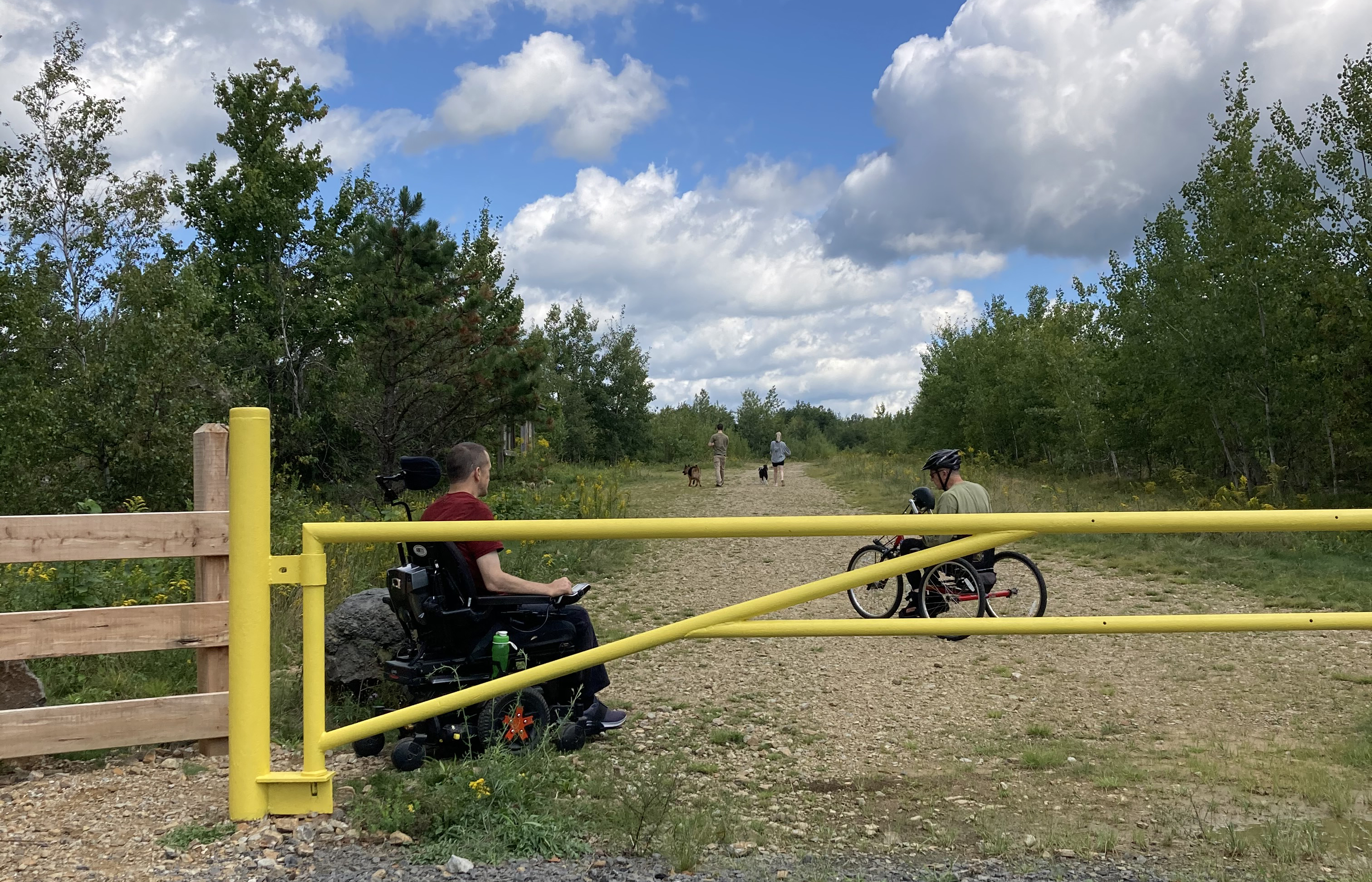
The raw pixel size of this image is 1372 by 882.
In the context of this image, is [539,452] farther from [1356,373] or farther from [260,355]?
[1356,373]

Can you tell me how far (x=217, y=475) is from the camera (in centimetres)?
477

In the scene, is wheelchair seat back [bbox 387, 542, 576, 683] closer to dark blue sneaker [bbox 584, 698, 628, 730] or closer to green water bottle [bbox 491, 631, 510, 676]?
green water bottle [bbox 491, 631, 510, 676]

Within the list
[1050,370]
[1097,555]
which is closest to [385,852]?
[1097,555]

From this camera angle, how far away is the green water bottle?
14.7 ft

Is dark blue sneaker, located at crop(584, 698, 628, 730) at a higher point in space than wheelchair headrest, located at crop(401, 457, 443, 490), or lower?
lower

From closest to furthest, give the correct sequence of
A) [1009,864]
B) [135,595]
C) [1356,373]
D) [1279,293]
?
[1009,864] < [135,595] < [1356,373] < [1279,293]

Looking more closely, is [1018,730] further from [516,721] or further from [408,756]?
[408,756]

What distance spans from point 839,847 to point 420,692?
85.5 inches

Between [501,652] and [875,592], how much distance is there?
5.85 metres

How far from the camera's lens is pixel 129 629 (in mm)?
4445

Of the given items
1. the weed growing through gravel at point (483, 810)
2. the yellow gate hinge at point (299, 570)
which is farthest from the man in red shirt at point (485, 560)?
the yellow gate hinge at point (299, 570)

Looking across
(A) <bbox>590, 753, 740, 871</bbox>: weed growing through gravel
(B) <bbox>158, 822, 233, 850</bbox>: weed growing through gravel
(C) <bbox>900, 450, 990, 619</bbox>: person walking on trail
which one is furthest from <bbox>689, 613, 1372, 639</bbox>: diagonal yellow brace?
(C) <bbox>900, 450, 990, 619</bbox>: person walking on trail

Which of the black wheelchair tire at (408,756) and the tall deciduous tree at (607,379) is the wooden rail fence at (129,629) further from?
the tall deciduous tree at (607,379)

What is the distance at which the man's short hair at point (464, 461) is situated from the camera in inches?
191
